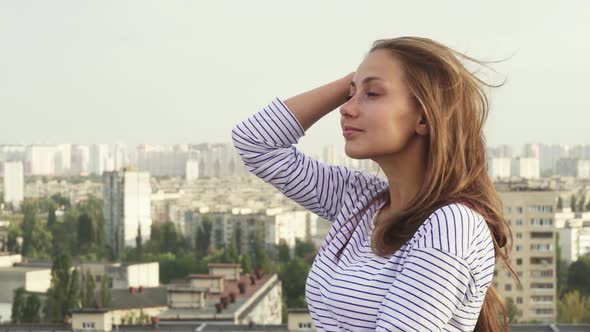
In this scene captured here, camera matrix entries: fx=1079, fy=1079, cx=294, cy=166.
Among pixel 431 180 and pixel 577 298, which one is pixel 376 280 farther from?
pixel 577 298

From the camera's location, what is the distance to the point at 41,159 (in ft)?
124

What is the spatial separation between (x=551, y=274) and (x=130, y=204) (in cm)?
1134

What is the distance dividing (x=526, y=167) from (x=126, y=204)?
14321 mm

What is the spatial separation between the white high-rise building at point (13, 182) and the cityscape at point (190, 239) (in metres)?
0.04

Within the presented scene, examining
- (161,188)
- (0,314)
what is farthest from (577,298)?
(161,188)

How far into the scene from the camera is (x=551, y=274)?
1492 cm

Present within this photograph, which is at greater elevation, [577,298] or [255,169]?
[255,169]

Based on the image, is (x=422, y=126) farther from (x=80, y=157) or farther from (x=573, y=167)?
(x=80, y=157)

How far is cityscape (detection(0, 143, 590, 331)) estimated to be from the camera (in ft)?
37.7

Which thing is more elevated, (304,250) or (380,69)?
(380,69)

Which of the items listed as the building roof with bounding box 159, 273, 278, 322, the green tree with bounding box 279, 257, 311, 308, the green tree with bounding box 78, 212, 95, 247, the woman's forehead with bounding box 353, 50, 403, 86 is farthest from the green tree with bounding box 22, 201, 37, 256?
the woman's forehead with bounding box 353, 50, 403, 86

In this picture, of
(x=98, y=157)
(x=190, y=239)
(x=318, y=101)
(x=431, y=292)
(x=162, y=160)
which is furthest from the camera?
(x=162, y=160)

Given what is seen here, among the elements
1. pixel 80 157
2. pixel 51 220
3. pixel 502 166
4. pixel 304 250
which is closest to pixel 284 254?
pixel 304 250

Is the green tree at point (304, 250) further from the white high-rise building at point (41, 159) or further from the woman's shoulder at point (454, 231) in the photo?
the woman's shoulder at point (454, 231)
